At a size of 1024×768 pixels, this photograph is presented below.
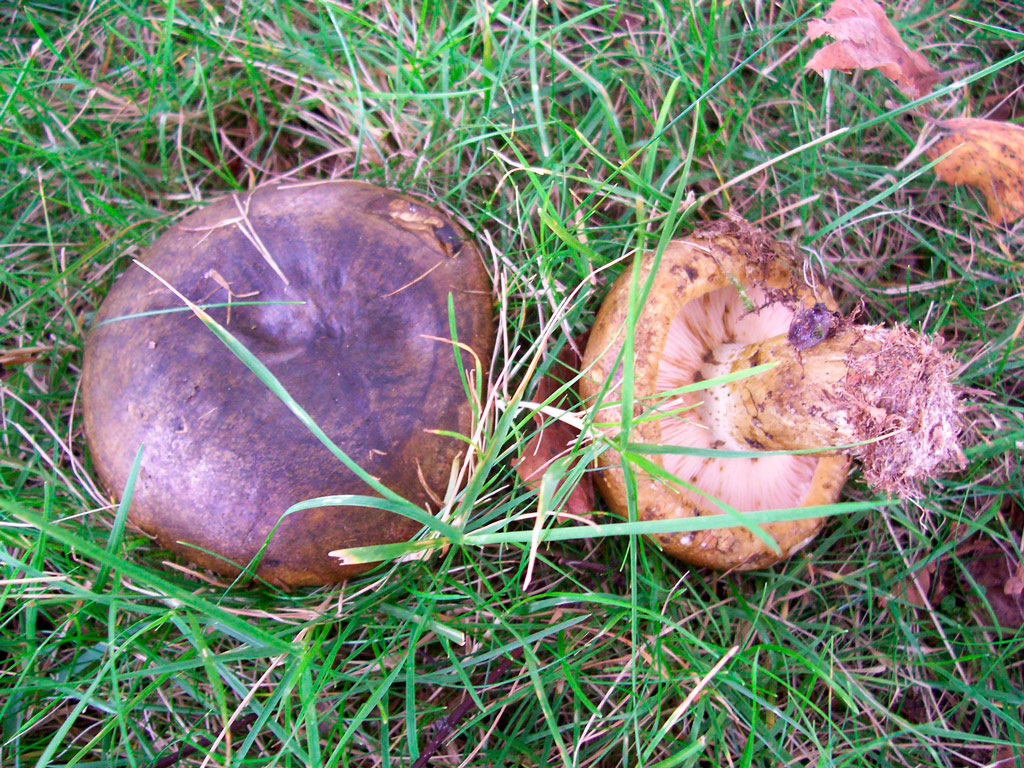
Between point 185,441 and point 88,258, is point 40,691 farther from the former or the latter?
point 88,258

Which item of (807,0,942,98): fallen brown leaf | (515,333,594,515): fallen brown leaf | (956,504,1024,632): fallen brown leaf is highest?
(807,0,942,98): fallen brown leaf

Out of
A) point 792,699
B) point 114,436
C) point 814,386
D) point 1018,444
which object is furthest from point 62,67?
point 1018,444

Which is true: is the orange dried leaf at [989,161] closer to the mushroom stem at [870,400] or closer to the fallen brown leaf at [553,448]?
the mushroom stem at [870,400]

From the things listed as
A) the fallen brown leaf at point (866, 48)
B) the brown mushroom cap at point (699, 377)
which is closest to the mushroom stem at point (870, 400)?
the brown mushroom cap at point (699, 377)

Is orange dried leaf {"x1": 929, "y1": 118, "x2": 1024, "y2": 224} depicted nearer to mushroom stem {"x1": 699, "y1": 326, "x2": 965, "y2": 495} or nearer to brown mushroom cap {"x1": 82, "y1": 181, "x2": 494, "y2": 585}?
mushroom stem {"x1": 699, "y1": 326, "x2": 965, "y2": 495}

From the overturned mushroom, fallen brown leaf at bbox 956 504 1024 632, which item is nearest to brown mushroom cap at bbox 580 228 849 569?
the overturned mushroom

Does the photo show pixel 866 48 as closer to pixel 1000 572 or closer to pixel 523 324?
pixel 523 324
